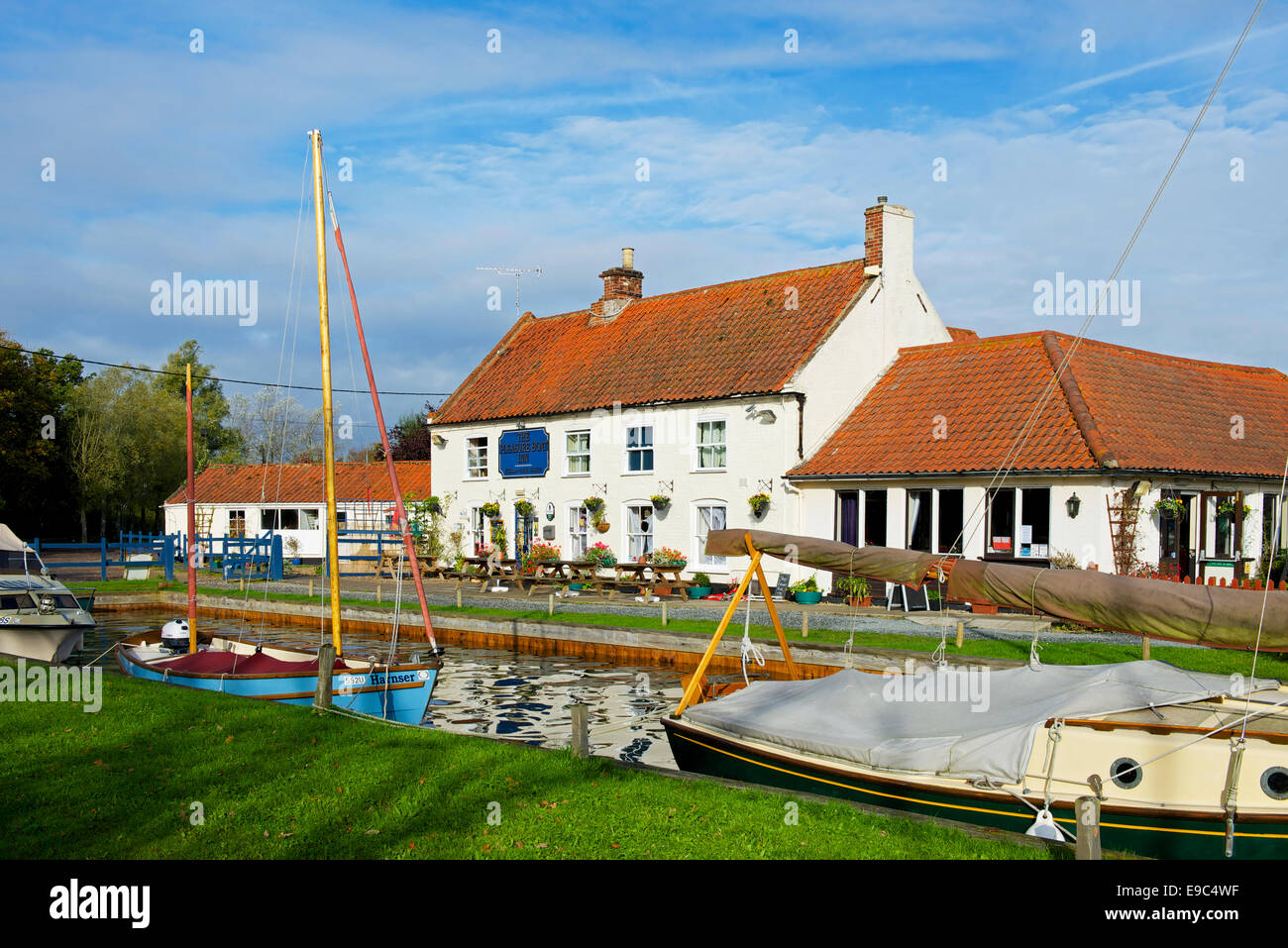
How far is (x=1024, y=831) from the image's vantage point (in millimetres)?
9828

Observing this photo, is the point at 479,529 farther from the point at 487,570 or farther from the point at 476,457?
the point at 487,570

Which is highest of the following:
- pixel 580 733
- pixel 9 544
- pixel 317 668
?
pixel 9 544

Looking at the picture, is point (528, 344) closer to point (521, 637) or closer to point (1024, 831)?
point (521, 637)

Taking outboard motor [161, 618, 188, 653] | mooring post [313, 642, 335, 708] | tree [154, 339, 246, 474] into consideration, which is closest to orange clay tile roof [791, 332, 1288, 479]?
outboard motor [161, 618, 188, 653]

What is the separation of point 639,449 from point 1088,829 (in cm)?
2769

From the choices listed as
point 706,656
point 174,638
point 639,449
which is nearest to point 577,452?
point 639,449

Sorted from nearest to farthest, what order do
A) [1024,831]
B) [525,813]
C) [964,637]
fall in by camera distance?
[525,813] < [1024,831] < [964,637]

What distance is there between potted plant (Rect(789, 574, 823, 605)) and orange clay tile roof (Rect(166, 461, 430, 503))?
26.5 m

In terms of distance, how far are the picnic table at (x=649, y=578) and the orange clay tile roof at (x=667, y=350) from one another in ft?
17.6

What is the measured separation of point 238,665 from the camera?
1720 cm

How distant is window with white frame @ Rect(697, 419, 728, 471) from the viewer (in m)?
31.8

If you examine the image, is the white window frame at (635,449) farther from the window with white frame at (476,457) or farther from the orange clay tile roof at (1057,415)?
the window with white frame at (476,457)
